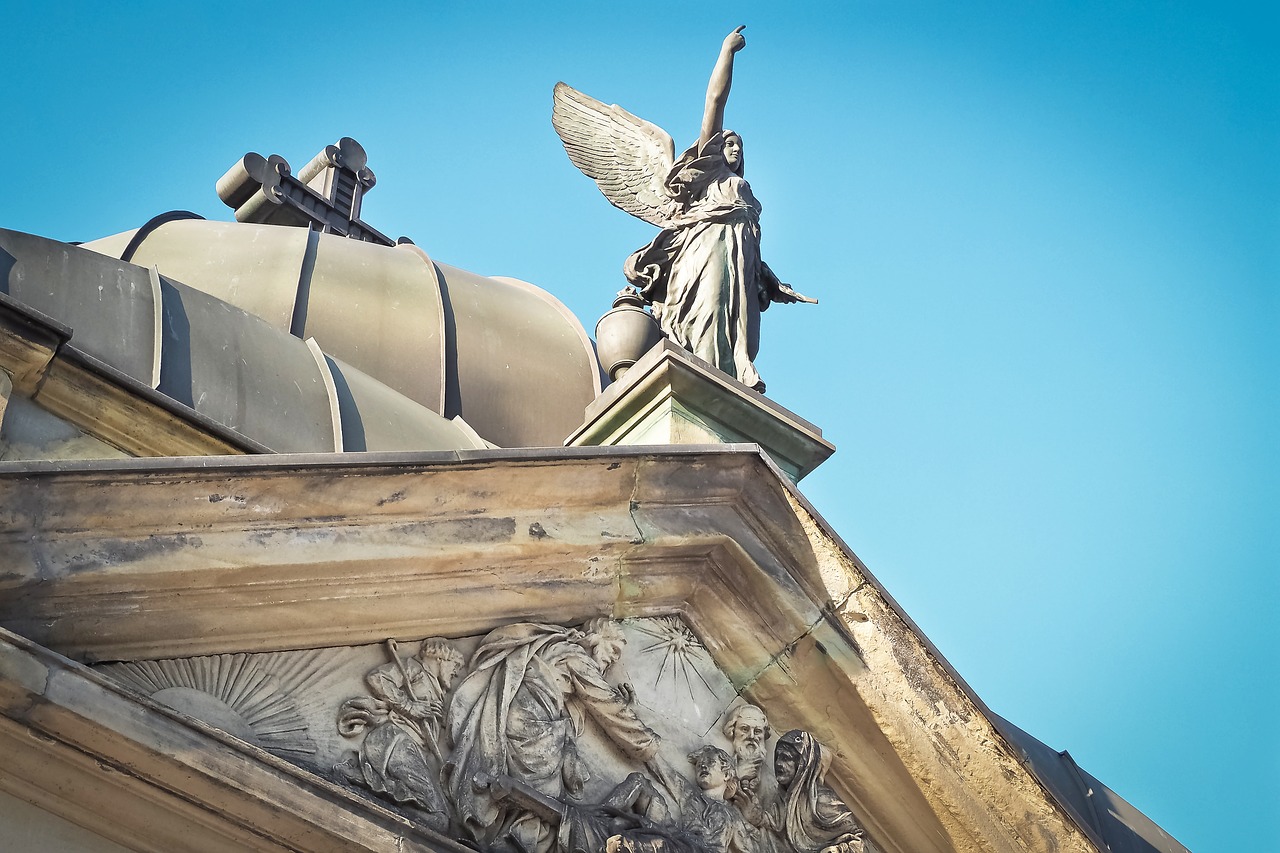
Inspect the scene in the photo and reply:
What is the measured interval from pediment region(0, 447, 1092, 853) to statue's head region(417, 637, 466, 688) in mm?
54

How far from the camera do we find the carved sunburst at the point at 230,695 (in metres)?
7.29

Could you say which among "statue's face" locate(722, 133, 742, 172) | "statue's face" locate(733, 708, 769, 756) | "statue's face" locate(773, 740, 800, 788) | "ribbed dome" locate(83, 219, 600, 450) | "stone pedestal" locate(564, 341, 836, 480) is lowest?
"statue's face" locate(773, 740, 800, 788)

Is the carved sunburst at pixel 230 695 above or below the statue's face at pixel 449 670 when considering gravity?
below

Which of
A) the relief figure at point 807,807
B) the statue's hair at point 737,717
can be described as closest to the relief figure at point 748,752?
the statue's hair at point 737,717

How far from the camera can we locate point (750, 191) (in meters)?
12.2

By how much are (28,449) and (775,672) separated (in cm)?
401

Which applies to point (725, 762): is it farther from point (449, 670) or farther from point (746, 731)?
point (449, 670)

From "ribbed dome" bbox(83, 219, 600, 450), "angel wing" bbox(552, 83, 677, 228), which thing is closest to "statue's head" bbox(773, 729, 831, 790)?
"angel wing" bbox(552, 83, 677, 228)

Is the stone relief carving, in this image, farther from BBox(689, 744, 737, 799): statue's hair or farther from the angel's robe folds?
the angel's robe folds

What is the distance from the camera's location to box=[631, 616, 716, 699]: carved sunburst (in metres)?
9.13

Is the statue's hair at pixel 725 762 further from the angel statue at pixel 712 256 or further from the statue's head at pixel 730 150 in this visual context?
the statue's head at pixel 730 150

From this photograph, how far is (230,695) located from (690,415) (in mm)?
3712

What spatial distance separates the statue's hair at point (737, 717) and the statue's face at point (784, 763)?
0.10 metres

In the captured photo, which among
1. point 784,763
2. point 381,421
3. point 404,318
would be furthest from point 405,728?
point 404,318
